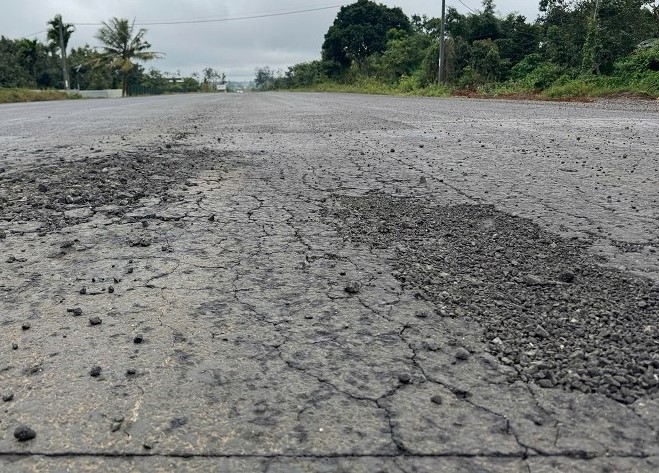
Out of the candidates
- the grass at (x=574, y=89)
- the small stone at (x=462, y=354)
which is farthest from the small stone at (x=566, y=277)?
the grass at (x=574, y=89)

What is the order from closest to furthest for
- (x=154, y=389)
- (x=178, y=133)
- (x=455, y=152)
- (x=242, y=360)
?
(x=154, y=389) < (x=242, y=360) < (x=455, y=152) < (x=178, y=133)

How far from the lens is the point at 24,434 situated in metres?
1.42

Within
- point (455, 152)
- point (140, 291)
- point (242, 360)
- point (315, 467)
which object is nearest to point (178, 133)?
point (455, 152)

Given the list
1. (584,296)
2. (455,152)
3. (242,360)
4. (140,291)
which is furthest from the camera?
(455,152)

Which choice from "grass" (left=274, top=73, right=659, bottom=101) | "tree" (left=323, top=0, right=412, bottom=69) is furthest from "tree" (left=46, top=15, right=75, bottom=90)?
"grass" (left=274, top=73, right=659, bottom=101)

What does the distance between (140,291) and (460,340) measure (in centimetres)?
131

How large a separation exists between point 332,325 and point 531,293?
83 cm

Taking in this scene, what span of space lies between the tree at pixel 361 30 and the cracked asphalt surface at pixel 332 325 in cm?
4877

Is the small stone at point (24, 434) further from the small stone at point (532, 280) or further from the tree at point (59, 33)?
the tree at point (59, 33)

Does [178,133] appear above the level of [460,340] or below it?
above

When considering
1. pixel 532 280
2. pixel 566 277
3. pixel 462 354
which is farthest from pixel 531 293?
pixel 462 354

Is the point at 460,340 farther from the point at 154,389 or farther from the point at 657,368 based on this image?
the point at 154,389

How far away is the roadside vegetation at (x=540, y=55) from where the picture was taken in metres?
19.8

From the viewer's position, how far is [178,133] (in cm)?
839
